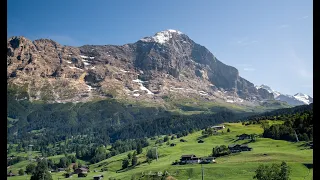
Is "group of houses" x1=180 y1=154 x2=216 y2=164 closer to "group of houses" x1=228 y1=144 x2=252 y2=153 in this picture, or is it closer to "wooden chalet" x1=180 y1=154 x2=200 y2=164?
"wooden chalet" x1=180 y1=154 x2=200 y2=164

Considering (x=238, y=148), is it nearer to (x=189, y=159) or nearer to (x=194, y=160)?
(x=194, y=160)

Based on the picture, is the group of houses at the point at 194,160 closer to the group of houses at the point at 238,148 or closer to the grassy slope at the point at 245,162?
the grassy slope at the point at 245,162

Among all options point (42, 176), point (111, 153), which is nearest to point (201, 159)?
point (42, 176)

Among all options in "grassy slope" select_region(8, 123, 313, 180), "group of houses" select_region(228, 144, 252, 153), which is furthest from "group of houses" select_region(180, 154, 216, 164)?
"group of houses" select_region(228, 144, 252, 153)

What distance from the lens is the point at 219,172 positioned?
78250mm

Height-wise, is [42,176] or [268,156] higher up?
[268,156]

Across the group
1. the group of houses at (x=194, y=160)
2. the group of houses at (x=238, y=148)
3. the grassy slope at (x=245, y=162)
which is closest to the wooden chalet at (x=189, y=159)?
the group of houses at (x=194, y=160)

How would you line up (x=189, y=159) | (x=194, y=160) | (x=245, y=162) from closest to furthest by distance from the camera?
(x=245, y=162) < (x=194, y=160) < (x=189, y=159)

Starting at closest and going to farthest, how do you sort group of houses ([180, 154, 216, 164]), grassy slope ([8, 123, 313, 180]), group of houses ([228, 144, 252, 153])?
1. grassy slope ([8, 123, 313, 180])
2. group of houses ([180, 154, 216, 164])
3. group of houses ([228, 144, 252, 153])

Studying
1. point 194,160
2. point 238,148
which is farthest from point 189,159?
point 238,148

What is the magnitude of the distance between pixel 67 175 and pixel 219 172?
218ft

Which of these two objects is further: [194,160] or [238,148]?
[238,148]

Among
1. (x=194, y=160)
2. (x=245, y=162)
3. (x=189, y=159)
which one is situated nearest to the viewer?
(x=245, y=162)
